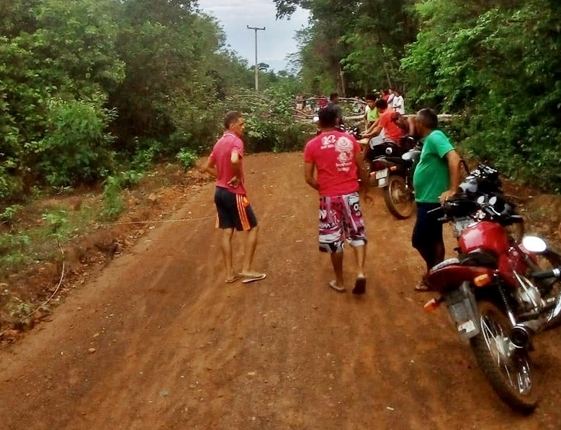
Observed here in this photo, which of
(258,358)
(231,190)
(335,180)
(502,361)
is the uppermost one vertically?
(335,180)

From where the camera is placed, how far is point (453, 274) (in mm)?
3908

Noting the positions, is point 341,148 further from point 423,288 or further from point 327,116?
point 423,288

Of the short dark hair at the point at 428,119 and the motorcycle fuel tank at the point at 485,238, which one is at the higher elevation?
the short dark hair at the point at 428,119

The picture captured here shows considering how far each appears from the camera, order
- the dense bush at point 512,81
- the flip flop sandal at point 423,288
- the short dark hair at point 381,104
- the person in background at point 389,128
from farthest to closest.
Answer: the short dark hair at point 381,104 → the person in background at point 389,128 → the dense bush at point 512,81 → the flip flop sandal at point 423,288

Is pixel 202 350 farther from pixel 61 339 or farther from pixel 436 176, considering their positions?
pixel 436 176

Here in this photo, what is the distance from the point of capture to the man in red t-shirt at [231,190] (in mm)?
6434

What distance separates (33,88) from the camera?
43.2 ft

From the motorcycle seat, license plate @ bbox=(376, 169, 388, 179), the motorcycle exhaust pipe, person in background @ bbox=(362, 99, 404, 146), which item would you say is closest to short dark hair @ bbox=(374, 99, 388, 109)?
person in background @ bbox=(362, 99, 404, 146)

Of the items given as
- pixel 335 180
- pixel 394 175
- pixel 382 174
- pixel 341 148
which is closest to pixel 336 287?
pixel 335 180

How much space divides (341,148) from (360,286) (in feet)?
4.25

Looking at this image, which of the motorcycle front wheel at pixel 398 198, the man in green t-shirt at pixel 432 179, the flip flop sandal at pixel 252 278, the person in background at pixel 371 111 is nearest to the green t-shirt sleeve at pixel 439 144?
the man in green t-shirt at pixel 432 179

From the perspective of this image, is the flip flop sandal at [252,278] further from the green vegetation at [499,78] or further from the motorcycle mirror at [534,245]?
the green vegetation at [499,78]

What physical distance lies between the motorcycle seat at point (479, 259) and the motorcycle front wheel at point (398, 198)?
15.3ft

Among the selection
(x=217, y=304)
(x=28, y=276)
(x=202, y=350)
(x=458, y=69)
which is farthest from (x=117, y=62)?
(x=202, y=350)
